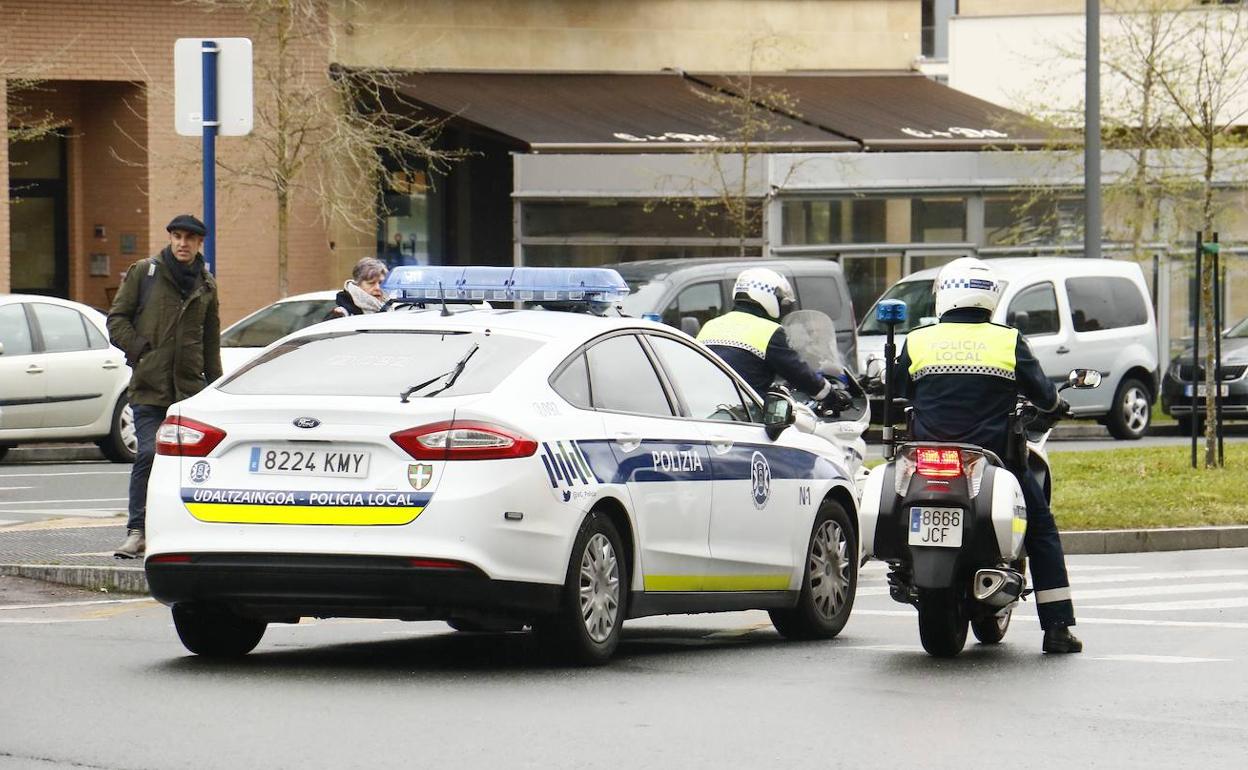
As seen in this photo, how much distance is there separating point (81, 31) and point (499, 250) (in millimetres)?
7019

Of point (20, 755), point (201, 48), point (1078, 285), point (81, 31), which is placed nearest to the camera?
point (20, 755)

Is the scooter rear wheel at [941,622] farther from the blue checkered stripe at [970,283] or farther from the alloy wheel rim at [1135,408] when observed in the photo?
the alloy wheel rim at [1135,408]

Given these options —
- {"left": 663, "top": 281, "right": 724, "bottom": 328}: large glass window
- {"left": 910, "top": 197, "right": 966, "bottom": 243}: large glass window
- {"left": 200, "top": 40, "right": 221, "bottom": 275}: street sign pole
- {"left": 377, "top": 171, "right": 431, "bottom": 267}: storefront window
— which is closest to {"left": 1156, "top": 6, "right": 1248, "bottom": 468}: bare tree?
A: {"left": 910, "top": 197, "right": 966, "bottom": 243}: large glass window

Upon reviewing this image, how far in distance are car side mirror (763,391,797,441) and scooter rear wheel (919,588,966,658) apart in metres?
1.22

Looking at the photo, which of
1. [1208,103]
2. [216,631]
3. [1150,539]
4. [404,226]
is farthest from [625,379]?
[404,226]

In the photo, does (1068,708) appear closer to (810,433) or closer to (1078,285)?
(810,433)

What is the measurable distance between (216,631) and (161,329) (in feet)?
11.8

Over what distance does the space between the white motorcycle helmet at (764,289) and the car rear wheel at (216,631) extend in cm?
382

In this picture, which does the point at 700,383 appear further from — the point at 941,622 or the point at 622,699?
the point at 622,699

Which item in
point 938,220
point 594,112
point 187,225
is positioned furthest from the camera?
point 938,220

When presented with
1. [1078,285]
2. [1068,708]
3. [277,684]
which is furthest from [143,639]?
[1078,285]

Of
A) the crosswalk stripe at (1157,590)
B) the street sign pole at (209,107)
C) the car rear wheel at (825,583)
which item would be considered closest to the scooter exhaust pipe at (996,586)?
the car rear wheel at (825,583)

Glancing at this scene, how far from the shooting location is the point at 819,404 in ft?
42.0

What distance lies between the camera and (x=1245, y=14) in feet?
126
